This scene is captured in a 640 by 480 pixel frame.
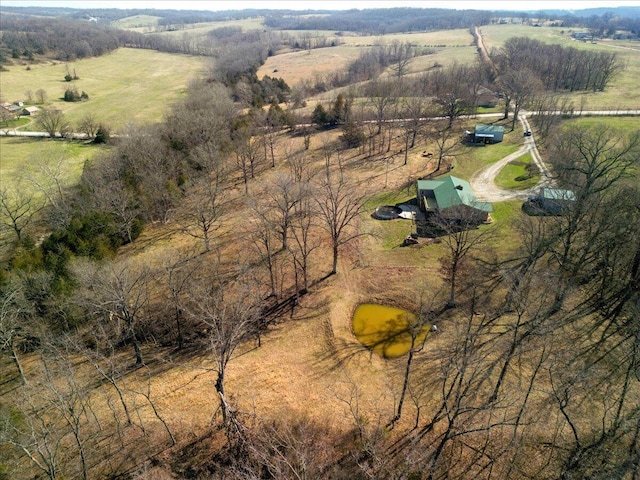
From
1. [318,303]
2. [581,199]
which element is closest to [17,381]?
[318,303]

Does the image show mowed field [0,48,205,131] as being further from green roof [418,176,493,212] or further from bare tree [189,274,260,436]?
green roof [418,176,493,212]

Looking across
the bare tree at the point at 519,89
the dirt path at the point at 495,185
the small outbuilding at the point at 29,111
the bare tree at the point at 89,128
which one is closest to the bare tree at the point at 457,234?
the dirt path at the point at 495,185

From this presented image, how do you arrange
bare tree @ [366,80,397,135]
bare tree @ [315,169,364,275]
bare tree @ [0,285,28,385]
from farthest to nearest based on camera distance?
bare tree @ [366,80,397,135]
bare tree @ [315,169,364,275]
bare tree @ [0,285,28,385]

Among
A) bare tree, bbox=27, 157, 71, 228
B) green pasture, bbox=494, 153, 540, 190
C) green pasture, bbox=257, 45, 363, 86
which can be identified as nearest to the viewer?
bare tree, bbox=27, 157, 71, 228

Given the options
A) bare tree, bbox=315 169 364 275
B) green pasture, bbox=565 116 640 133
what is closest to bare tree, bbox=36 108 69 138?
bare tree, bbox=315 169 364 275

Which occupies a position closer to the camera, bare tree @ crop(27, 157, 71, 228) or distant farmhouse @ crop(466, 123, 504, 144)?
bare tree @ crop(27, 157, 71, 228)

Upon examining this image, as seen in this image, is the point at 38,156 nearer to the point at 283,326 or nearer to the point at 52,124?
the point at 52,124

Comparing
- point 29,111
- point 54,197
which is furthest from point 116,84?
point 54,197

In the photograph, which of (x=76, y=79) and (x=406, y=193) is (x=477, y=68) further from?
(x=76, y=79)

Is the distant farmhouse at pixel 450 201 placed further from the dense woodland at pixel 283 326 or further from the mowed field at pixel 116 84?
the mowed field at pixel 116 84
